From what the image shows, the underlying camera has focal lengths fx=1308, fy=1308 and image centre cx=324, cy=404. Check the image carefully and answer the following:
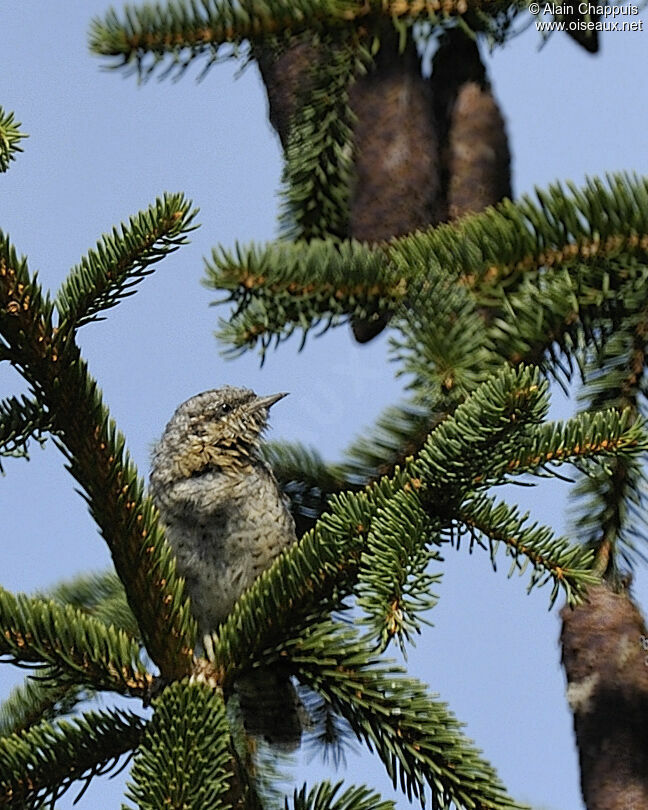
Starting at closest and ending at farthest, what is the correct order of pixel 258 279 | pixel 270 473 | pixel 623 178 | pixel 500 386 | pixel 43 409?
pixel 500 386, pixel 43 409, pixel 623 178, pixel 258 279, pixel 270 473

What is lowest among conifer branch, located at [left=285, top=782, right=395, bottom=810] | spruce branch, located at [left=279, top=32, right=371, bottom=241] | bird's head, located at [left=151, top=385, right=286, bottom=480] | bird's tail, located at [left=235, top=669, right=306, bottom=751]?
conifer branch, located at [left=285, top=782, right=395, bottom=810]

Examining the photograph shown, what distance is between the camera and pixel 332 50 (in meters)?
3.37

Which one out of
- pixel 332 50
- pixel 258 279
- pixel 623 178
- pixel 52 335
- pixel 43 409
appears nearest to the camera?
pixel 52 335

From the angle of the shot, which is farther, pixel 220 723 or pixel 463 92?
pixel 463 92

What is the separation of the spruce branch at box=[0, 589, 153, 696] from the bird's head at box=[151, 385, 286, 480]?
1701 millimetres

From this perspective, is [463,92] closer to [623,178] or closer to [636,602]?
[623,178]

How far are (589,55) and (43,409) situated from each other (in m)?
1.85

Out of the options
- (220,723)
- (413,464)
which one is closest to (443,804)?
(220,723)

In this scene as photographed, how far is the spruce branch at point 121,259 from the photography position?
212cm

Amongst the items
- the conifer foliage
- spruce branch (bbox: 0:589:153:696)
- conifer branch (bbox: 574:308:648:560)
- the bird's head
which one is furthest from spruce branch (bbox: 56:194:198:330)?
the bird's head

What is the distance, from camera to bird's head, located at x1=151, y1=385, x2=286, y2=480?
4035 millimetres

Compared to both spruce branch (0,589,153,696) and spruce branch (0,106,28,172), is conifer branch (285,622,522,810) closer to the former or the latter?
spruce branch (0,589,153,696)

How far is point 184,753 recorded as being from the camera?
2055 millimetres

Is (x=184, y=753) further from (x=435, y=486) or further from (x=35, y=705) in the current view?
(x=35, y=705)
